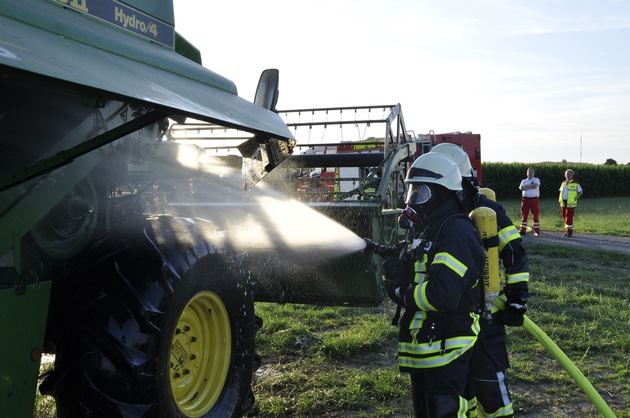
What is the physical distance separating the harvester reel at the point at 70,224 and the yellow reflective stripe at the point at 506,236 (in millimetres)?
2440

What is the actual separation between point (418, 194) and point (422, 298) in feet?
1.91

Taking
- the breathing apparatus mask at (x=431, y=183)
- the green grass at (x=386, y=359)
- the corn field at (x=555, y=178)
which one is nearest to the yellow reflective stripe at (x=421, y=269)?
the breathing apparatus mask at (x=431, y=183)

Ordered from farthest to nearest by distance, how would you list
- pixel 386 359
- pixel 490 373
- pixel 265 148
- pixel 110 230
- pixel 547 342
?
pixel 386 359
pixel 547 342
pixel 490 373
pixel 265 148
pixel 110 230

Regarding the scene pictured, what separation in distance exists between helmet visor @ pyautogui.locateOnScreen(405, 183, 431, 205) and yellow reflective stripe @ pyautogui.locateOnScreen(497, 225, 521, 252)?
811mm

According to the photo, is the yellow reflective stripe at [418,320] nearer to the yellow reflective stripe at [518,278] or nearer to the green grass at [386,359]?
the yellow reflective stripe at [518,278]

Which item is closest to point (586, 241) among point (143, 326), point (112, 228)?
point (112, 228)

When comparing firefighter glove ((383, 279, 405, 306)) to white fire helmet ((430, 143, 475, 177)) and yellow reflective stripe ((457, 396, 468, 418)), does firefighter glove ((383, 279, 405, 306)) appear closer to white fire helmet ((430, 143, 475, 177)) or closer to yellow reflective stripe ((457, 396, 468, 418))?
yellow reflective stripe ((457, 396, 468, 418))

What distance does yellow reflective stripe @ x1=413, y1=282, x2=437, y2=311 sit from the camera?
330cm

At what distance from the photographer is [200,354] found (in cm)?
345

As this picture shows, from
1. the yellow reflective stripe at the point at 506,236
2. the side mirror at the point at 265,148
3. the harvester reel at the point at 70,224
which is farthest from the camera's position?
the yellow reflective stripe at the point at 506,236

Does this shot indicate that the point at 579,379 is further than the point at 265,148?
Yes

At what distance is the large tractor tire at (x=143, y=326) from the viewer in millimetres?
2660

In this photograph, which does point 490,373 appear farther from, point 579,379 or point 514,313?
point 579,379

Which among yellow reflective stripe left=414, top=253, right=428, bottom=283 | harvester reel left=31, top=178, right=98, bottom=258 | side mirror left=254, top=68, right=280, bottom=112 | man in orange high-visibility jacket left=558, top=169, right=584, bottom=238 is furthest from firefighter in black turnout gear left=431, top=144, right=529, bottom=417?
man in orange high-visibility jacket left=558, top=169, right=584, bottom=238
